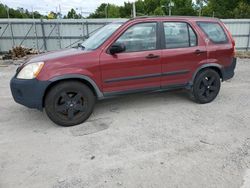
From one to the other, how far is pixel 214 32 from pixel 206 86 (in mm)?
1131

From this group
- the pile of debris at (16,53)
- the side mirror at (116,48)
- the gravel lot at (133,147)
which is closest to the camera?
the gravel lot at (133,147)

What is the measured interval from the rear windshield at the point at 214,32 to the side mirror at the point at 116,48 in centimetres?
183

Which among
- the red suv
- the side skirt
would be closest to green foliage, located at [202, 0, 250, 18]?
the red suv

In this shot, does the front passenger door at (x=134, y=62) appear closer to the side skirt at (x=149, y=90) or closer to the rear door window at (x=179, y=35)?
the side skirt at (x=149, y=90)

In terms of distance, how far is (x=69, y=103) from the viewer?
4109 millimetres

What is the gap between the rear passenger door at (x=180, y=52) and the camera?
4.60 metres

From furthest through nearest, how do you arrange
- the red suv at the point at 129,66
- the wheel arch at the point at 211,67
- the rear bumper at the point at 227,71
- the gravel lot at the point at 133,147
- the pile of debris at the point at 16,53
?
the pile of debris at the point at 16,53 → the rear bumper at the point at 227,71 → the wheel arch at the point at 211,67 → the red suv at the point at 129,66 → the gravel lot at the point at 133,147

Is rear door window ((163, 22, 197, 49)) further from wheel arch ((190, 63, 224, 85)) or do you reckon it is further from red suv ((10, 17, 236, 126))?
wheel arch ((190, 63, 224, 85))

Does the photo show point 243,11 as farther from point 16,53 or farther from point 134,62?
point 134,62

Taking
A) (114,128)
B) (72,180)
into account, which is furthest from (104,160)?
(114,128)

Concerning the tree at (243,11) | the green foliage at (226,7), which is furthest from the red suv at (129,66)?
the green foliage at (226,7)

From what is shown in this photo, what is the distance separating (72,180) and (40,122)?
1.88 metres

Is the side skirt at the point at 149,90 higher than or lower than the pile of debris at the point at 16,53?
lower

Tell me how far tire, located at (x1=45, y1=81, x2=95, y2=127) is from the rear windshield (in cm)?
266
